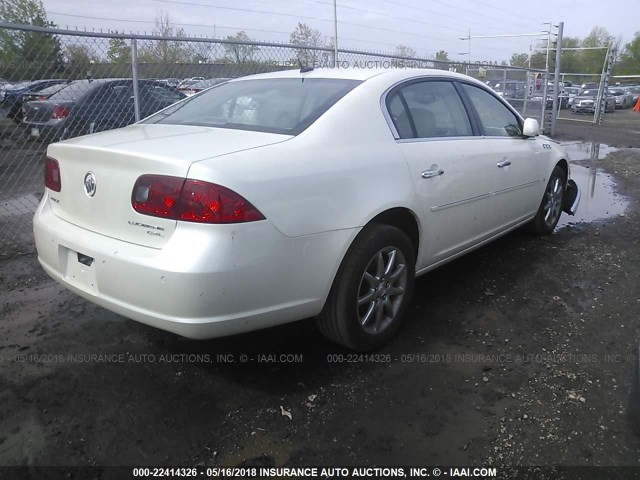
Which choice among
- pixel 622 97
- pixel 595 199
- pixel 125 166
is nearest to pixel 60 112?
pixel 125 166

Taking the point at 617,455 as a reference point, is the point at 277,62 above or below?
above

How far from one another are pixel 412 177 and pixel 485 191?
0.98 metres

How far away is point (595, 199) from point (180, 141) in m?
6.29

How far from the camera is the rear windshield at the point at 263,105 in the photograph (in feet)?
9.75

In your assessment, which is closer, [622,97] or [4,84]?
[4,84]

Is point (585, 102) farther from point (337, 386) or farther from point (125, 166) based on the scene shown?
point (125, 166)

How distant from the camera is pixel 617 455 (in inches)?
90.5

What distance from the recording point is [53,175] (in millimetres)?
3014

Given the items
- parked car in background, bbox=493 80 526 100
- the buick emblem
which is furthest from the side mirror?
parked car in background, bbox=493 80 526 100

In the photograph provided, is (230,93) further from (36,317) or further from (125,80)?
(125,80)

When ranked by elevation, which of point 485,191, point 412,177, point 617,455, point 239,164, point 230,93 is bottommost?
point 617,455

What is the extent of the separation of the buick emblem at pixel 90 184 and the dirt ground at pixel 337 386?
3.26ft

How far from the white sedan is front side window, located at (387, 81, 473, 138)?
13mm

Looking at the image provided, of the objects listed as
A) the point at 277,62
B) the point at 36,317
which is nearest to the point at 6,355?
the point at 36,317
